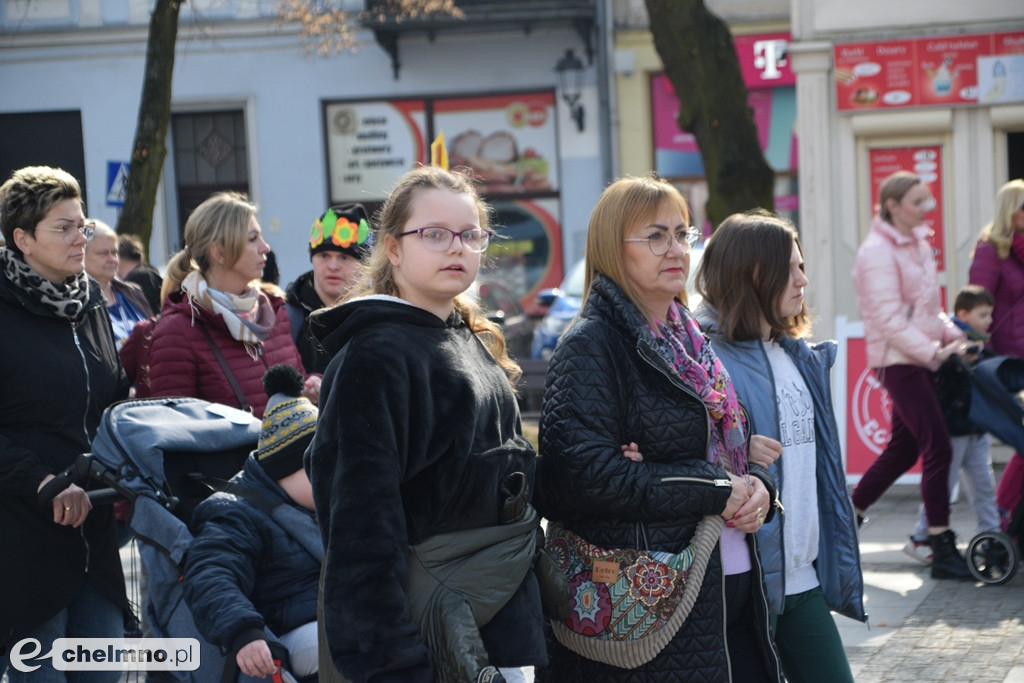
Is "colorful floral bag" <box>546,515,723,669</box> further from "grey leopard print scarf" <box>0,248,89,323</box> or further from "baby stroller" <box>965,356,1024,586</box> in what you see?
"baby stroller" <box>965,356,1024,586</box>

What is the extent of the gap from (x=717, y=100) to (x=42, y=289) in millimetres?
6779

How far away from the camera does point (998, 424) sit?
659 cm

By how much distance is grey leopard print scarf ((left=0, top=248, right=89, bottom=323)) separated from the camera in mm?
4105

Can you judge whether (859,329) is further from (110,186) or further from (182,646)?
(110,186)

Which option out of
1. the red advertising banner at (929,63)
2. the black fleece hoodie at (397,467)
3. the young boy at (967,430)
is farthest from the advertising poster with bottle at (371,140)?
the black fleece hoodie at (397,467)

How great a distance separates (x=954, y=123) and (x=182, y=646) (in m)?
10.7

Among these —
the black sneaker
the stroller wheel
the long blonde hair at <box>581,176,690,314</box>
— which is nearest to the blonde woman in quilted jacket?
the black sneaker

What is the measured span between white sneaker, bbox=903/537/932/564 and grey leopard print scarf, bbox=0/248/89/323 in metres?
4.82

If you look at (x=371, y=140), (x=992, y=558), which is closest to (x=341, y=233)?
(x=992, y=558)

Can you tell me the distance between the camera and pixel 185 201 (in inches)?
912

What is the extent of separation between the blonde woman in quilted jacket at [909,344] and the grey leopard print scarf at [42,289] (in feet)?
14.7

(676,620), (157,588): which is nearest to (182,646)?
(157,588)

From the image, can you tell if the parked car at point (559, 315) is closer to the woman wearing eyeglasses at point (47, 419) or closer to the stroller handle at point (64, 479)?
the woman wearing eyeglasses at point (47, 419)

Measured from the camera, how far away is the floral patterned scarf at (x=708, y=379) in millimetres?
3348
